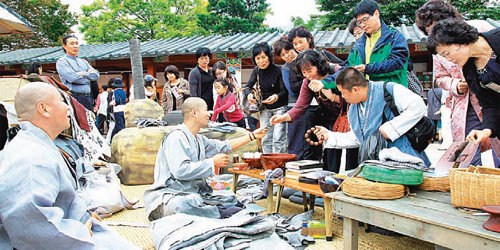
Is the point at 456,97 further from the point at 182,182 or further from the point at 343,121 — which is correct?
the point at 182,182

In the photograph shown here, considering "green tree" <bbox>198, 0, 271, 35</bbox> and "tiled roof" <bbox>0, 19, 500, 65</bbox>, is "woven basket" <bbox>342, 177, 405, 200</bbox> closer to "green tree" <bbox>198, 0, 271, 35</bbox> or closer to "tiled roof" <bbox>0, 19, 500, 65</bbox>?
"tiled roof" <bbox>0, 19, 500, 65</bbox>

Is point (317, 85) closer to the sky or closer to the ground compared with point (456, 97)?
closer to the sky

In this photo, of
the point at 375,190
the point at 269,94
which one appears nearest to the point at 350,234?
the point at 375,190

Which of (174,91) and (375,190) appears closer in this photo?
(375,190)

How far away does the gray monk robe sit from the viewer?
10.4ft

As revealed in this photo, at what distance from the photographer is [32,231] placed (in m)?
1.63

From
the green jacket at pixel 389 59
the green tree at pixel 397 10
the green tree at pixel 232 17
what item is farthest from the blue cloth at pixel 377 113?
the green tree at pixel 232 17

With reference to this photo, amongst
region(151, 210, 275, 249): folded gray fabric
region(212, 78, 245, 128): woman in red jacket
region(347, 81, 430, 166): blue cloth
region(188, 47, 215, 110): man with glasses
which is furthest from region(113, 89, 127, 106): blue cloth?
region(347, 81, 430, 166): blue cloth

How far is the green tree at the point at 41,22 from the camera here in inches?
819

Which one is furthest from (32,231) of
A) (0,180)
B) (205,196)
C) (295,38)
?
(295,38)

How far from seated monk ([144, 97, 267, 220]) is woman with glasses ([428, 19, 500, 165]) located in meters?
1.90

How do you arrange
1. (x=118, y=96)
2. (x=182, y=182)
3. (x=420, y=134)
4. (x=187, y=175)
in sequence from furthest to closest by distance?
(x=118, y=96), (x=182, y=182), (x=187, y=175), (x=420, y=134)

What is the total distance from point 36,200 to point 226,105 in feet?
14.9

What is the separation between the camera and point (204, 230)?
269cm
